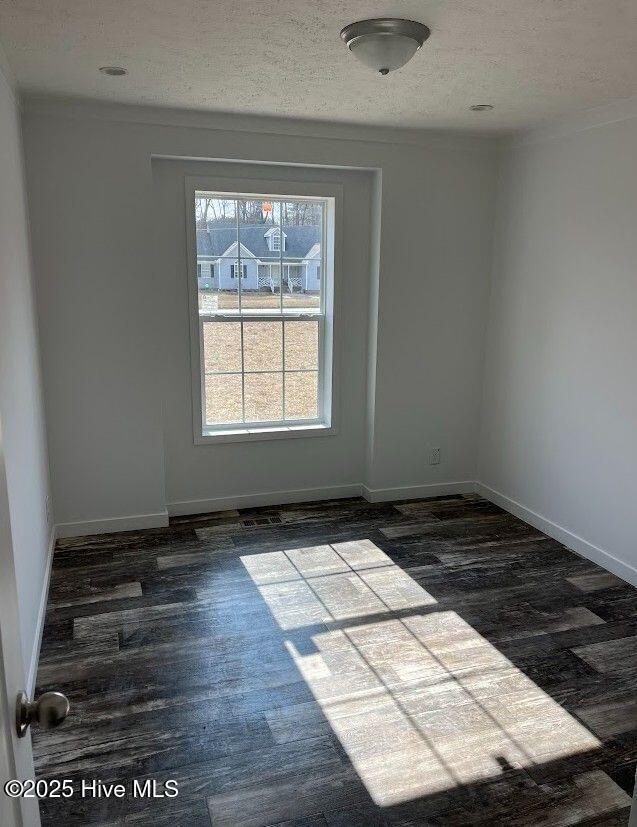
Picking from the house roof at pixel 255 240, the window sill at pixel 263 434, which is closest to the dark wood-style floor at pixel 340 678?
the window sill at pixel 263 434

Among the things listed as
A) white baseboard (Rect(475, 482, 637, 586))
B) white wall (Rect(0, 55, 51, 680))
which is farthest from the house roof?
white baseboard (Rect(475, 482, 637, 586))

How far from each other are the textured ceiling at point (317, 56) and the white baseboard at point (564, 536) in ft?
8.48

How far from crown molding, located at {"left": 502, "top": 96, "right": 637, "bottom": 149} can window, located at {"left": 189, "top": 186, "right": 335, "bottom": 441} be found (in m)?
1.37

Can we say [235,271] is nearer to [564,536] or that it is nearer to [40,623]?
[40,623]

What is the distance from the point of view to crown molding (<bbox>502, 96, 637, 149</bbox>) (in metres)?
3.41

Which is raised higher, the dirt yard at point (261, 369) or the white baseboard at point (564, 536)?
the dirt yard at point (261, 369)

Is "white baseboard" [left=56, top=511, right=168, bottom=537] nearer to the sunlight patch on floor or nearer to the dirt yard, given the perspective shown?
the dirt yard

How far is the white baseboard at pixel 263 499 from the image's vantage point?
4.52 m

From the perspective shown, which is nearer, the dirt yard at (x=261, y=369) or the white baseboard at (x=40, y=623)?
the white baseboard at (x=40, y=623)

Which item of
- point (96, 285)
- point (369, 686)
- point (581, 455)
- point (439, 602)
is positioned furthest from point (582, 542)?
point (96, 285)

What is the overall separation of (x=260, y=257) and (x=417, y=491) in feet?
7.10

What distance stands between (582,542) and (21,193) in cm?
389

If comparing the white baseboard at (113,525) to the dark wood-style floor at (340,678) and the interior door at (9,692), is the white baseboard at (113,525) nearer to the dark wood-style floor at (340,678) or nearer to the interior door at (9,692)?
the dark wood-style floor at (340,678)

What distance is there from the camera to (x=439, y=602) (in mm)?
3383
